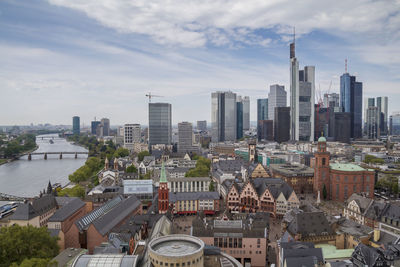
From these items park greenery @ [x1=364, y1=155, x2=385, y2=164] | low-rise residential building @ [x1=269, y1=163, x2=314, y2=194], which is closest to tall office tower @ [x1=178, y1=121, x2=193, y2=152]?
low-rise residential building @ [x1=269, y1=163, x2=314, y2=194]

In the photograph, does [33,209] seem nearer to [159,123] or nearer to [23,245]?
[23,245]

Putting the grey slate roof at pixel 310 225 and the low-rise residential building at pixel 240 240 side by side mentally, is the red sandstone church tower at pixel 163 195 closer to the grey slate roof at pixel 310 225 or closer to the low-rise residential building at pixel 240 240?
the low-rise residential building at pixel 240 240

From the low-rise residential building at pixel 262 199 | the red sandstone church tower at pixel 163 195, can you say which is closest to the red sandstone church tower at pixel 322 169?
the low-rise residential building at pixel 262 199

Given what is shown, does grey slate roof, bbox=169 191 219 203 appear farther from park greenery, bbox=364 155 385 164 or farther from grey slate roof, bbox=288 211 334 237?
park greenery, bbox=364 155 385 164

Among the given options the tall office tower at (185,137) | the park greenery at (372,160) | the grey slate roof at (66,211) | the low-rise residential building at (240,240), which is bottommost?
the low-rise residential building at (240,240)

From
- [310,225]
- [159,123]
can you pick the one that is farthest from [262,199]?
[159,123]

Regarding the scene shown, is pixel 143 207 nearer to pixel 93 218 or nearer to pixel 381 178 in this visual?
pixel 93 218
